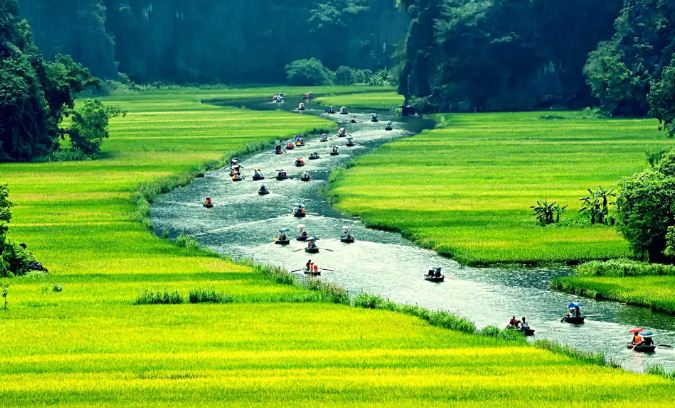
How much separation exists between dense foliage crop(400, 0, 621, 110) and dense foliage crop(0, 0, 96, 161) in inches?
2145

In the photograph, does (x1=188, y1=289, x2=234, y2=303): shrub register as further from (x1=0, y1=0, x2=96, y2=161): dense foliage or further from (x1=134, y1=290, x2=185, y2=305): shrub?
(x1=0, y1=0, x2=96, y2=161): dense foliage

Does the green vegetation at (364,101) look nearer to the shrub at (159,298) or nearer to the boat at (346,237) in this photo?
the boat at (346,237)

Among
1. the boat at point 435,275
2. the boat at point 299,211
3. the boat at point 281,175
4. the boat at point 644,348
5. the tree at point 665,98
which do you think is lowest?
the boat at point 281,175

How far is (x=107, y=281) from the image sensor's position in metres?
57.7

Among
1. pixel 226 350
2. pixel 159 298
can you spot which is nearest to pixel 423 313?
pixel 226 350

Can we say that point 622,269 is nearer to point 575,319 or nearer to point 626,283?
point 626,283

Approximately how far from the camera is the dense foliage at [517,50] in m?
165

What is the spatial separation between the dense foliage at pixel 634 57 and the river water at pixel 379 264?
55.5 m

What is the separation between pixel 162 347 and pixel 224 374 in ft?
15.0

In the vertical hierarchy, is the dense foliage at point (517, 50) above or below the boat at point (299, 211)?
above

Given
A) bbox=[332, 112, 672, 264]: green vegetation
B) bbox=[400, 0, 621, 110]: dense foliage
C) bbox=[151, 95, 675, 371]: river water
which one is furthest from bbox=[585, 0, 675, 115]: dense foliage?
bbox=[151, 95, 675, 371]: river water

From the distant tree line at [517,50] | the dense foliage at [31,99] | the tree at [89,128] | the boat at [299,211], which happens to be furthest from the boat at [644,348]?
the distant tree line at [517,50]

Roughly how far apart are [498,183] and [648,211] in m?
30.4

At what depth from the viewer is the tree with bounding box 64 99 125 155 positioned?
116375 mm
